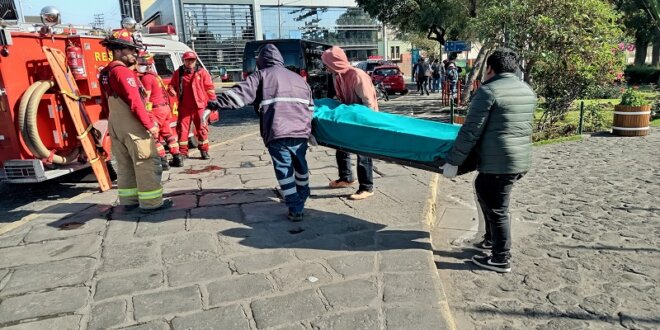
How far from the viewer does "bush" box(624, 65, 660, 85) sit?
25531 mm

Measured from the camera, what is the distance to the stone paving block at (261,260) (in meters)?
3.72

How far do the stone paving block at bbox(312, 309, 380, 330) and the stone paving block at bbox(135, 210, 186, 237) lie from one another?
2.12m

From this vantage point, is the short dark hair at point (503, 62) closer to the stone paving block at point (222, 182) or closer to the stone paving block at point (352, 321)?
the stone paving block at point (352, 321)

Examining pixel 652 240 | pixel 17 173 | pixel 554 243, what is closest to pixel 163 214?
pixel 17 173

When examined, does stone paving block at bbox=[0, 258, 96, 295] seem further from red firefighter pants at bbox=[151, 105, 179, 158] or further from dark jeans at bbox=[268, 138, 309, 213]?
red firefighter pants at bbox=[151, 105, 179, 158]

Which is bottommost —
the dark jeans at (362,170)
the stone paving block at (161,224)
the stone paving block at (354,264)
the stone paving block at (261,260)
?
the stone paving block at (354,264)

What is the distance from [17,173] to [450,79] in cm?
1490

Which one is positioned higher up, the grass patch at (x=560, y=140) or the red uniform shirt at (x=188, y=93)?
the red uniform shirt at (x=188, y=93)

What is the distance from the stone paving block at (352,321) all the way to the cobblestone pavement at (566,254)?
2.00 feet

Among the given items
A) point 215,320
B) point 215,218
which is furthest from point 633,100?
point 215,320

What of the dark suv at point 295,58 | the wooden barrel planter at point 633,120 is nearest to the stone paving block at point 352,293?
the wooden barrel planter at point 633,120

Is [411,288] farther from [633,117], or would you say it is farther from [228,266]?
[633,117]

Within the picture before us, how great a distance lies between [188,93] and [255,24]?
47.0m

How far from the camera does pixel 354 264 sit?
3766mm
